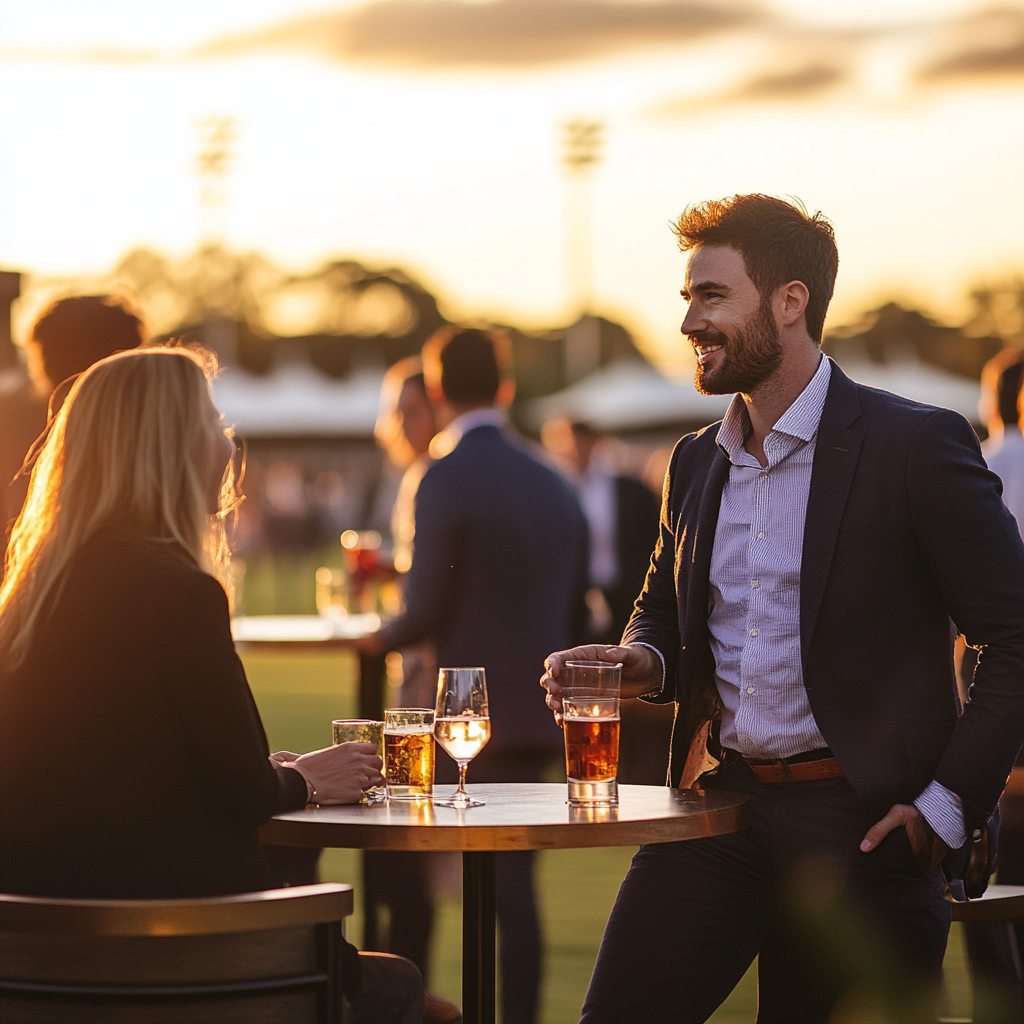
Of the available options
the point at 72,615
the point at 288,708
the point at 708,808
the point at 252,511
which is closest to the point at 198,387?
the point at 72,615

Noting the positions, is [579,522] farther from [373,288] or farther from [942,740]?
[373,288]

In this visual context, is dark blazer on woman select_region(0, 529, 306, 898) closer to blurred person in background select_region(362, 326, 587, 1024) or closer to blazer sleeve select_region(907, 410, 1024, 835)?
blazer sleeve select_region(907, 410, 1024, 835)

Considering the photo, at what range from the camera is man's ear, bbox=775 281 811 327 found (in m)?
2.94

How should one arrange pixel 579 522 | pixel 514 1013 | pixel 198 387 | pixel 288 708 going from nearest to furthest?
pixel 198 387
pixel 514 1013
pixel 579 522
pixel 288 708

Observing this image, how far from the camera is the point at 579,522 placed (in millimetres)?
4762

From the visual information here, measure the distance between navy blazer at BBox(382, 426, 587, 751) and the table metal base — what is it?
171 cm

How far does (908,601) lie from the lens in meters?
2.76

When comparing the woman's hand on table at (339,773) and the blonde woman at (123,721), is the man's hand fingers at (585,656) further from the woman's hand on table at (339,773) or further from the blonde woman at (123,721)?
the blonde woman at (123,721)

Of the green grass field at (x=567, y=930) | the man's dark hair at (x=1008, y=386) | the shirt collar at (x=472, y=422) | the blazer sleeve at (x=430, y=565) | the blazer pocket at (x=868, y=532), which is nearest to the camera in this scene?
the blazer pocket at (x=868, y=532)

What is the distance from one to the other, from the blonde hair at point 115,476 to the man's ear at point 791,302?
3.45 ft

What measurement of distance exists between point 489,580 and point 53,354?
1356 mm

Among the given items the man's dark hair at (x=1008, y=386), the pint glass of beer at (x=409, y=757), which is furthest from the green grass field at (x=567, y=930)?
the man's dark hair at (x=1008, y=386)

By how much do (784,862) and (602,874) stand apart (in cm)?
411

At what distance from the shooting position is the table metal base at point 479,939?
2.71 metres
